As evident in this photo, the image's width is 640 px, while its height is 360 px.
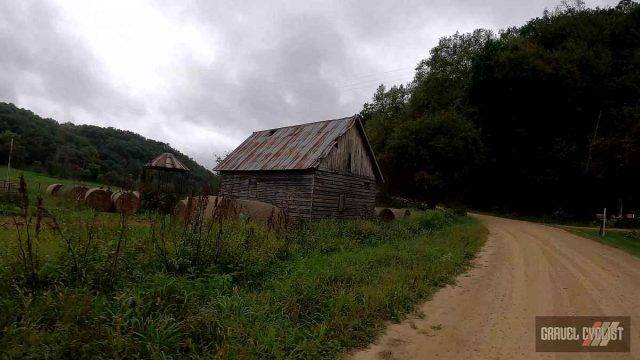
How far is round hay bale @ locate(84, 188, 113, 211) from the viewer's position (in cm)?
1512

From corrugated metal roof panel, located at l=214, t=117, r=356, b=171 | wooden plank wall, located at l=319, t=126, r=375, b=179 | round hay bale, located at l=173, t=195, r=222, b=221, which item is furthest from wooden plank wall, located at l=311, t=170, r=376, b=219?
round hay bale, located at l=173, t=195, r=222, b=221

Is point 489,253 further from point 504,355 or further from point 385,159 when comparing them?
point 385,159

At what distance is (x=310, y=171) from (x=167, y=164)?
7.75m

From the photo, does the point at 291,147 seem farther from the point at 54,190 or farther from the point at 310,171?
the point at 54,190

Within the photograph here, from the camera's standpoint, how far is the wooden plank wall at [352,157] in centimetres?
1800

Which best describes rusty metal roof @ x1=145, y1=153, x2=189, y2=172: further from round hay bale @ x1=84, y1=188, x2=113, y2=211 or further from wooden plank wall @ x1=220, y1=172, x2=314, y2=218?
wooden plank wall @ x1=220, y1=172, x2=314, y2=218

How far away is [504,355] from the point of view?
13.8ft

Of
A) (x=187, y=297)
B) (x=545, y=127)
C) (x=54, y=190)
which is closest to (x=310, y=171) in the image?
(x=187, y=297)

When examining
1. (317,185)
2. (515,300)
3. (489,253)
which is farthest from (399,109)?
(515,300)

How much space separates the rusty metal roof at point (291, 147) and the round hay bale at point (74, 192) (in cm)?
728

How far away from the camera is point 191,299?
461cm

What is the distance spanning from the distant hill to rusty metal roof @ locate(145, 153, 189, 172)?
63.1 feet

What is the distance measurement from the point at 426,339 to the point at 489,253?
23.5 feet

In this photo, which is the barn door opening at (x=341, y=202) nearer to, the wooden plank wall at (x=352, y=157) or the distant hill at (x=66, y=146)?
the wooden plank wall at (x=352, y=157)
